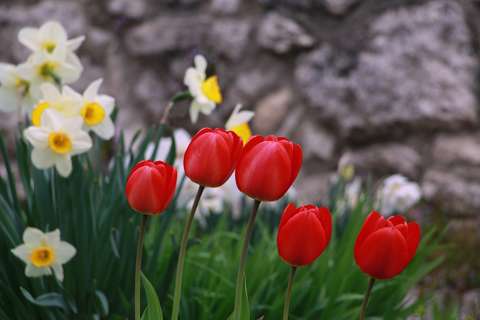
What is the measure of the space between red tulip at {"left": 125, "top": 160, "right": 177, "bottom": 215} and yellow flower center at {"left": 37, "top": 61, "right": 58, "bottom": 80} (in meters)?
0.58

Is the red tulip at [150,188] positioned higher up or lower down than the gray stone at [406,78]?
higher up

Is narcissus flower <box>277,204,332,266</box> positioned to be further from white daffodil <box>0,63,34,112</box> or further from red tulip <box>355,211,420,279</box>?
white daffodil <box>0,63,34,112</box>

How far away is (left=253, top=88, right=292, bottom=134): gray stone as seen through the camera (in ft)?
9.70

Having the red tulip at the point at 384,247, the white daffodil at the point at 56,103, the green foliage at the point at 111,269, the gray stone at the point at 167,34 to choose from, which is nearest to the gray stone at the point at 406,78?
the gray stone at the point at 167,34

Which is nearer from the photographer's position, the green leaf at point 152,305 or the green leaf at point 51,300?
the green leaf at point 152,305

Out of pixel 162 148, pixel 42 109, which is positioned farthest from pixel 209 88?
pixel 162 148

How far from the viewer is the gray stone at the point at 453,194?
2.72m

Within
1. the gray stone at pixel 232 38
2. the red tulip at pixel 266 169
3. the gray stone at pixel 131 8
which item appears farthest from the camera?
the gray stone at pixel 131 8

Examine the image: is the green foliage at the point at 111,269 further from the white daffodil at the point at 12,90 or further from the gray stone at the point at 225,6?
the gray stone at the point at 225,6

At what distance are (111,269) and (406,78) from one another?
5.94 ft

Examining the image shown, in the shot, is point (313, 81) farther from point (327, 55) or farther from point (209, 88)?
point (209, 88)

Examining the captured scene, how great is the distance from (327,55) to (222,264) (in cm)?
160

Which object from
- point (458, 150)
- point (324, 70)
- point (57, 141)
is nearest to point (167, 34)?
point (324, 70)

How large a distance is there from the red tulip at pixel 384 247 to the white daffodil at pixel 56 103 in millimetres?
585
